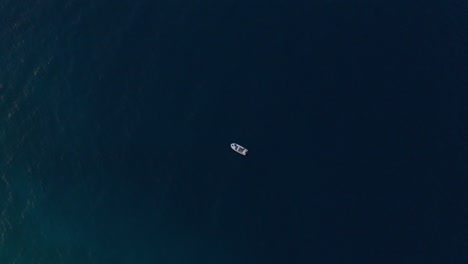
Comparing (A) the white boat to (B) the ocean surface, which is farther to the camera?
(A) the white boat

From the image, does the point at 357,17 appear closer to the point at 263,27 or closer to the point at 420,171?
the point at 263,27

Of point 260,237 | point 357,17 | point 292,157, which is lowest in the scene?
point 260,237

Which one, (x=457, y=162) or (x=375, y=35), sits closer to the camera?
(x=457, y=162)

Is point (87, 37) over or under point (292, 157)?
over

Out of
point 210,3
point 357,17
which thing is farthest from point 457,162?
point 210,3

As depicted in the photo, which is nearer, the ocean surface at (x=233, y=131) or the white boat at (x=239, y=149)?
the ocean surface at (x=233, y=131)

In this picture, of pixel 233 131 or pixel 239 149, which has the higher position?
pixel 233 131

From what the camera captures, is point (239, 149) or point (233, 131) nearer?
point (239, 149)

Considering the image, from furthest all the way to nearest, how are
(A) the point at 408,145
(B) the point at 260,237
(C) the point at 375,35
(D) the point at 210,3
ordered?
1. (D) the point at 210,3
2. (C) the point at 375,35
3. (A) the point at 408,145
4. (B) the point at 260,237
